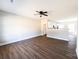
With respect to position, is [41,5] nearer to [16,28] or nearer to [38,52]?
[38,52]

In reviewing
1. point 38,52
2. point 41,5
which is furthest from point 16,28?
point 38,52

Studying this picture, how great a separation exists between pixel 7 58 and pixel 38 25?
21.1ft

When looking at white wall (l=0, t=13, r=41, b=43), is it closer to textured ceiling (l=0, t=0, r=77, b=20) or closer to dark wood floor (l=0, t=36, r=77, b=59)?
textured ceiling (l=0, t=0, r=77, b=20)

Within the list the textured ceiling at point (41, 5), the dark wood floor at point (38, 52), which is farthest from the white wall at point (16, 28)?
the dark wood floor at point (38, 52)

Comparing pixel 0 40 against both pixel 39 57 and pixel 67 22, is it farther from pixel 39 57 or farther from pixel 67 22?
pixel 67 22

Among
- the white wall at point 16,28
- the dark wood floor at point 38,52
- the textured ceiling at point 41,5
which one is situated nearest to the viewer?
the dark wood floor at point 38,52

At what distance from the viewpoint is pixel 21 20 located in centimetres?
678

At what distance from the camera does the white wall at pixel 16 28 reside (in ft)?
17.8

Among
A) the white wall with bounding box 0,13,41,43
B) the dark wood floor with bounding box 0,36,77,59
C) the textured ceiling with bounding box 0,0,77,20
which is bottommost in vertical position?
the dark wood floor with bounding box 0,36,77,59

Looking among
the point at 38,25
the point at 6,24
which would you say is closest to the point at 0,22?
the point at 6,24

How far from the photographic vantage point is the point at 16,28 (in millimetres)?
6309

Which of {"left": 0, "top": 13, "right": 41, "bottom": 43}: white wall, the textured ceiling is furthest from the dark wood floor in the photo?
the textured ceiling

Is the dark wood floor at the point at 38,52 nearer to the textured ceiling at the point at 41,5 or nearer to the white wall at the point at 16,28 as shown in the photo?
the white wall at the point at 16,28

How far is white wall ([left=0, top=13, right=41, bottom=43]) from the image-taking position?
5.42m
